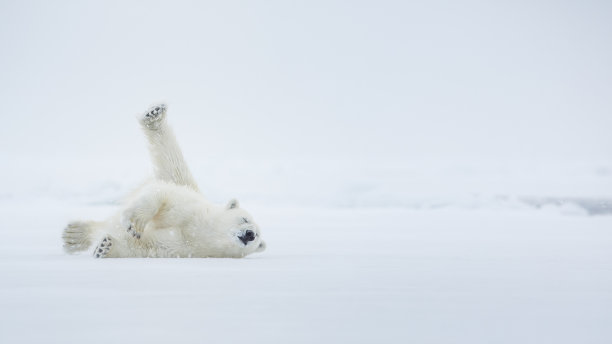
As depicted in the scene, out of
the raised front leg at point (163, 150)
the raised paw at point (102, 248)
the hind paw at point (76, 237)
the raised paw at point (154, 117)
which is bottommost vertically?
the raised paw at point (102, 248)

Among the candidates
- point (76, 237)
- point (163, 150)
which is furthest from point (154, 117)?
point (76, 237)

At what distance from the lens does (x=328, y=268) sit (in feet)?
16.1

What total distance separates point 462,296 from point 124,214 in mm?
2801

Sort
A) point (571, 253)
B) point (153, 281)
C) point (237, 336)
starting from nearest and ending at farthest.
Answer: point (237, 336) < point (153, 281) < point (571, 253)

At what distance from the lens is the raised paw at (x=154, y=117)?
6832 millimetres

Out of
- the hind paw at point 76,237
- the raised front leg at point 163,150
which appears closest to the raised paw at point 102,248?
the hind paw at point 76,237

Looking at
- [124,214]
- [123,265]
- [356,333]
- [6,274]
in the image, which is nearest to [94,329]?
[356,333]

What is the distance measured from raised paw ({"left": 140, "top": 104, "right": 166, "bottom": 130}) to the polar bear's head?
1.56m

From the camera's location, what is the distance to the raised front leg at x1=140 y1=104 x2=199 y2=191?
682 cm

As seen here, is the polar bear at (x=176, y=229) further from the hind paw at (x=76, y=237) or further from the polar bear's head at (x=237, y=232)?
the hind paw at (x=76, y=237)

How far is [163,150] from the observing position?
22.5 feet

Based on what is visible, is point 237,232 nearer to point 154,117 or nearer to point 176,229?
point 176,229

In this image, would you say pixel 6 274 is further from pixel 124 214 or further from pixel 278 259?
pixel 278 259

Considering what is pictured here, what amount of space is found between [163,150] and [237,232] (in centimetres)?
164
